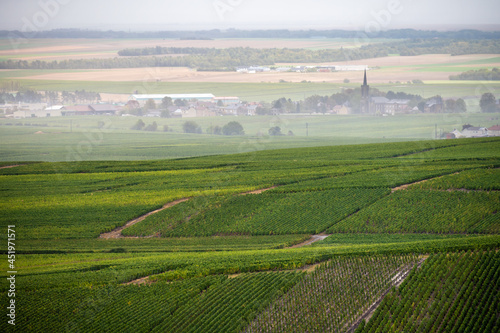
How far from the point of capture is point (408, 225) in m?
36.7

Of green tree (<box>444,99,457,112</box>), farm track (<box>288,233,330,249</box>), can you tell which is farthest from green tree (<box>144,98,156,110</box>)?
farm track (<box>288,233,330,249</box>)

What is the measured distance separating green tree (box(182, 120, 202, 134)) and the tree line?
114ft

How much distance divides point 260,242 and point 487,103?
104545 millimetres

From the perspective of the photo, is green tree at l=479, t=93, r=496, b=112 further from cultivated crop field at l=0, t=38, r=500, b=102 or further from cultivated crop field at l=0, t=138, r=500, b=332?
cultivated crop field at l=0, t=138, r=500, b=332

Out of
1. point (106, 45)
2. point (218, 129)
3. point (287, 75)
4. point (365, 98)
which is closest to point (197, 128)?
point (218, 129)

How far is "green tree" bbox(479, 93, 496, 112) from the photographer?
120850 mm

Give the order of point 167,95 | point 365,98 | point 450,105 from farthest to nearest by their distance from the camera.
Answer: point 167,95 → point 365,98 → point 450,105

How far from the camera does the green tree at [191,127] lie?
119 meters

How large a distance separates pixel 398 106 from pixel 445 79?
96.8 ft

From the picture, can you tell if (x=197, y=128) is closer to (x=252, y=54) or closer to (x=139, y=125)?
(x=139, y=125)

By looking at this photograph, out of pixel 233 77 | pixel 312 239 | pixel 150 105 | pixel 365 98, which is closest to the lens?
pixel 312 239

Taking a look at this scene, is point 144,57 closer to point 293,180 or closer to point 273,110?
point 273,110

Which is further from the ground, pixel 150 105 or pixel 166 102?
pixel 166 102

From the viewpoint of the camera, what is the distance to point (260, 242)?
36281mm
